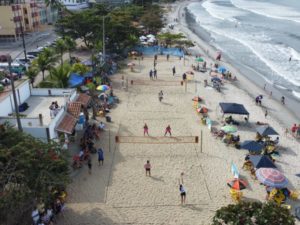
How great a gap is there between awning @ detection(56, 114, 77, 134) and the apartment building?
2808 centimetres

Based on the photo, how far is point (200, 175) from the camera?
19.0m

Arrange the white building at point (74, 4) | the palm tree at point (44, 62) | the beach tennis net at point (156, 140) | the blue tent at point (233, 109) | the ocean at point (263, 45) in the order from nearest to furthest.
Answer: the beach tennis net at point (156, 140) < the blue tent at point (233, 109) < the palm tree at point (44, 62) < the ocean at point (263, 45) < the white building at point (74, 4)

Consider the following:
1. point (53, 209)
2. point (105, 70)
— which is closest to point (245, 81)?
point (105, 70)

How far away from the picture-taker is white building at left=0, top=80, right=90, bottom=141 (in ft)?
60.1

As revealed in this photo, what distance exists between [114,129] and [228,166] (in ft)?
27.8

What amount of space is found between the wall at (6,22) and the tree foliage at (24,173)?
44.2 metres

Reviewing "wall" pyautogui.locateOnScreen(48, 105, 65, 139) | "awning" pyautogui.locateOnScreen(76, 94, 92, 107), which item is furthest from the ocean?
"wall" pyautogui.locateOnScreen(48, 105, 65, 139)

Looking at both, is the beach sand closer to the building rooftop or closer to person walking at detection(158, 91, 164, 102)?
person walking at detection(158, 91, 164, 102)

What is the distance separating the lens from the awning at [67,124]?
19608 millimetres

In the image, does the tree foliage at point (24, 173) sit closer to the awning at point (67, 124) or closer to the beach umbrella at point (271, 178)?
the awning at point (67, 124)

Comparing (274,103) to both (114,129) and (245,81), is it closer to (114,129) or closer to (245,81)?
(245,81)

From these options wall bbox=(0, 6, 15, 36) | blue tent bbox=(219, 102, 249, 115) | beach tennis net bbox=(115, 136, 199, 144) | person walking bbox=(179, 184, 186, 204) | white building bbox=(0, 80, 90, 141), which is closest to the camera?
person walking bbox=(179, 184, 186, 204)

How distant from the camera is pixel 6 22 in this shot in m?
53.8

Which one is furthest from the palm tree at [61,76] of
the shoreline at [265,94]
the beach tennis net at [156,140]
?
the shoreline at [265,94]
